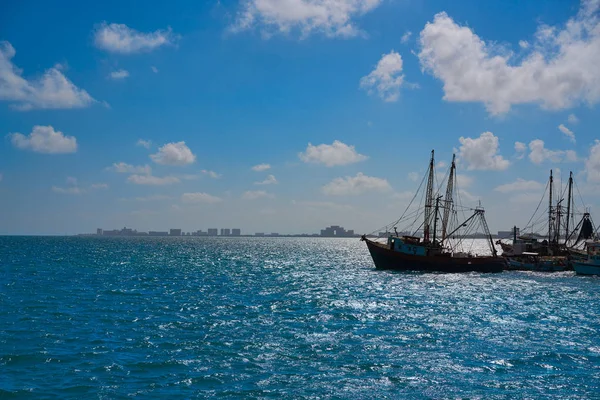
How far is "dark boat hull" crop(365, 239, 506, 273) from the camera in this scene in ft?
282

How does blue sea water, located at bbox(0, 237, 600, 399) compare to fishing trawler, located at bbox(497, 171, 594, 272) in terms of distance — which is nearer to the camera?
blue sea water, located at bbox(0, 237, 600, 399)

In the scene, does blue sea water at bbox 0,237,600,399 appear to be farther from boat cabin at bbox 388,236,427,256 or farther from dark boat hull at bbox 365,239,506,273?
dark boat hull at bbox 365,239,506,273

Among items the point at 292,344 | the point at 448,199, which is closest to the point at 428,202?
the point at 448,199

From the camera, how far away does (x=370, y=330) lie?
32375mm

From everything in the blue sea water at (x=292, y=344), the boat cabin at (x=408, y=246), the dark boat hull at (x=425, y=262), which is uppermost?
the boat cabin at (x=408, y=246)

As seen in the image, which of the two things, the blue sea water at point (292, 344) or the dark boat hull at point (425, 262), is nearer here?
the blue sea water at point (292, 344)

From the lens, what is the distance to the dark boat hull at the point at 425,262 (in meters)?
85.9

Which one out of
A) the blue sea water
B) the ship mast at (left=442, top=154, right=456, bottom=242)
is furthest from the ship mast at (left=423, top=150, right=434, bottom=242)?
the blue sea water

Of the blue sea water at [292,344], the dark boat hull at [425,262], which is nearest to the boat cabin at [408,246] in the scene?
the dark boat hull at [425,262]

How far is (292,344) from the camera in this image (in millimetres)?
27719

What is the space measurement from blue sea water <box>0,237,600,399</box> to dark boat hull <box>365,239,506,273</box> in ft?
105

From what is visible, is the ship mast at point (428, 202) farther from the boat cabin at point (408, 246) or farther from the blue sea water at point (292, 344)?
the blue sea water at point (292, 344)

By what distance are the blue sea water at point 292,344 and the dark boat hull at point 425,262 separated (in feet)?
105

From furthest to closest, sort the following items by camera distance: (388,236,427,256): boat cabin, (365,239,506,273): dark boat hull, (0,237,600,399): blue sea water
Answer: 1. (365,239,506,273): dark boat hull
2. (388,236,427,256): boat cabin
3. (0,237,600,399): blue sea water
